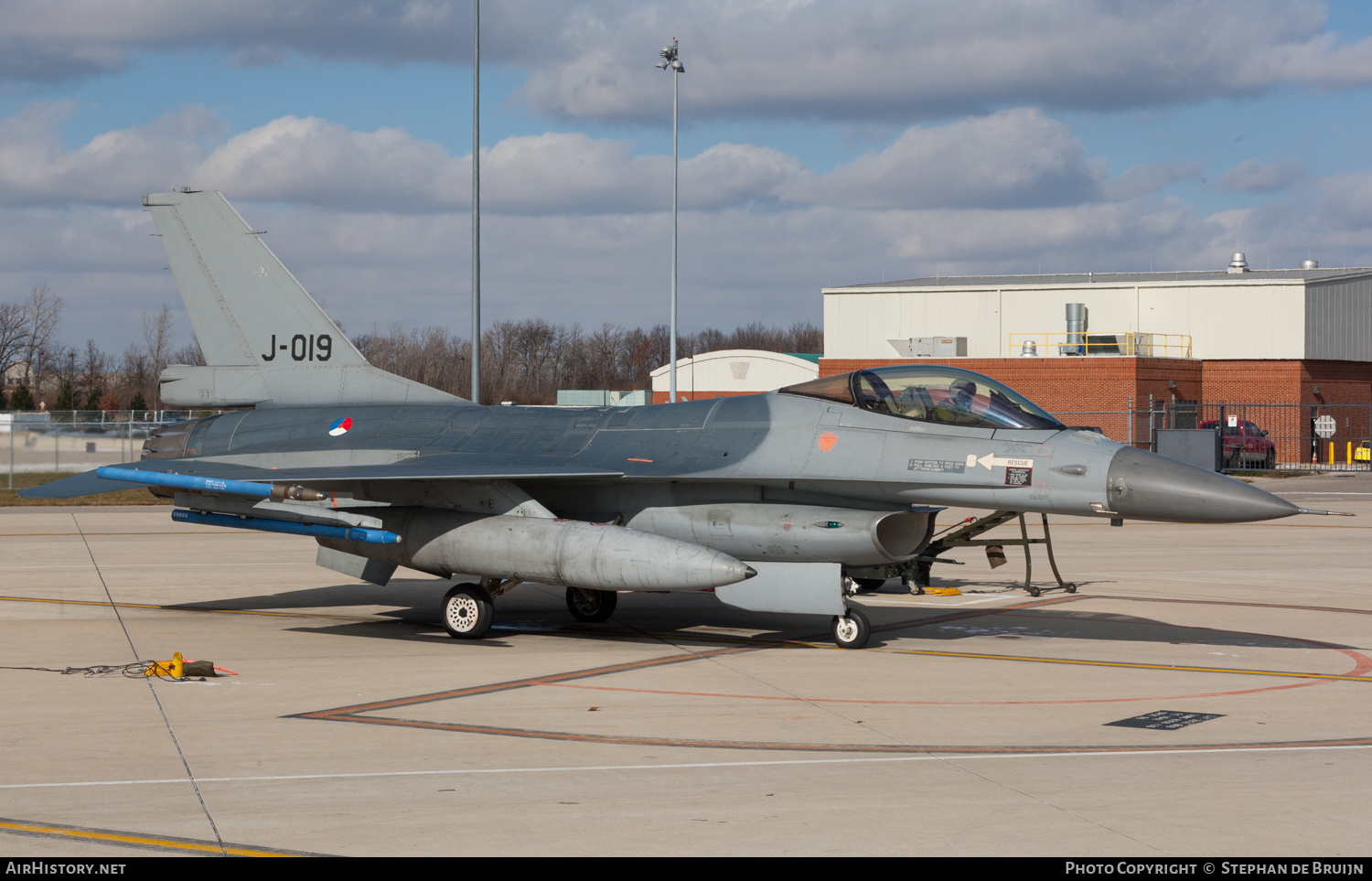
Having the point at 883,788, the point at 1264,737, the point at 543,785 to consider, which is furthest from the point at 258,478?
the point at 1264,737

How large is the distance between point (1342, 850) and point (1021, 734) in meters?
3.04

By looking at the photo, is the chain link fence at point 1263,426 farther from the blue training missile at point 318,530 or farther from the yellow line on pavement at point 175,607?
the blue training missile at point 318,530

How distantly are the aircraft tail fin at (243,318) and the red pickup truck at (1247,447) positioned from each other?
→ 3537 centimetres

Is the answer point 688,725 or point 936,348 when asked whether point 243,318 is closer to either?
point 688,725

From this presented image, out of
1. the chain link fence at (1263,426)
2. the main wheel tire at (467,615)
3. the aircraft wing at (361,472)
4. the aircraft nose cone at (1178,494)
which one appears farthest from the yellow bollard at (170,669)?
the chain link fence at (1263,426)

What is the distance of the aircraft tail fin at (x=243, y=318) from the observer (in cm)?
1656

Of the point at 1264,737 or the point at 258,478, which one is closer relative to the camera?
the point at 1264,737

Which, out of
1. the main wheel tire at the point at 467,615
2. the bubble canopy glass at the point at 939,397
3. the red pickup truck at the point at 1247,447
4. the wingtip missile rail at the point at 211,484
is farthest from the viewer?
the red pickup truck at the point at 1247,447

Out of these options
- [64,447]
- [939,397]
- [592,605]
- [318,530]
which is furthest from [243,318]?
[64,447]

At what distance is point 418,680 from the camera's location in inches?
449

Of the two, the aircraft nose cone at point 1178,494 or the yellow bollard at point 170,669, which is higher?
the aircraft nose cone at point 1178,494

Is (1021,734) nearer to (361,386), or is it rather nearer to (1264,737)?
(1264,737)

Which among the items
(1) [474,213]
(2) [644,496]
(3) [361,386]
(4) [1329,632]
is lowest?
(4) [1329,632]

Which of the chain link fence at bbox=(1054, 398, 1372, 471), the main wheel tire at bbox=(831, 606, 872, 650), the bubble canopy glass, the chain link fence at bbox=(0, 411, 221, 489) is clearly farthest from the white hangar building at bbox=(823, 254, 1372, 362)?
the main wheel tire at bbox=(831, 606, 872, 650)
